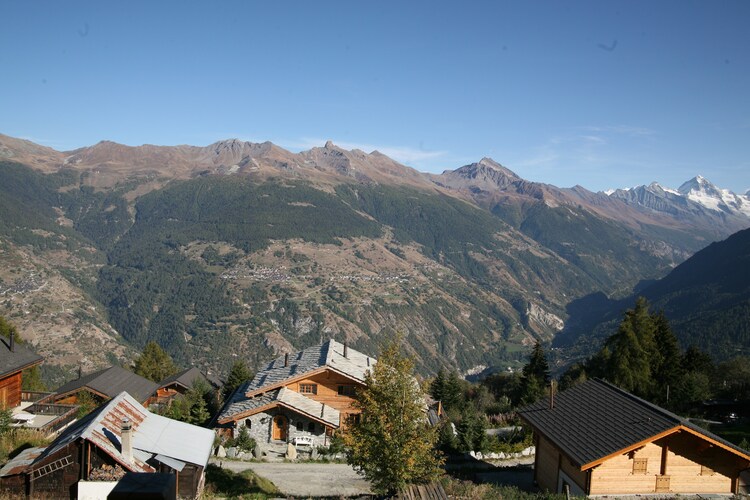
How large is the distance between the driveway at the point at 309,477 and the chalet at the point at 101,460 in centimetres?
515

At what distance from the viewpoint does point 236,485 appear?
2195 cm

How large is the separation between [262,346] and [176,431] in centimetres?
16124

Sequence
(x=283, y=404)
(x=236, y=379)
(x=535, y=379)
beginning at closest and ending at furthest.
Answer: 1. (x=283, y=404)
2. (x=535, y=379)
3. (x=236, y=379)

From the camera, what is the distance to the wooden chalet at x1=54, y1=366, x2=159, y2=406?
3781 centimetres

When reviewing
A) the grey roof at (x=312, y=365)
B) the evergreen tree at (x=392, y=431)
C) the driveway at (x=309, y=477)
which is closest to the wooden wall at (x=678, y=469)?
the evergreen tree at (x=392, y=431)

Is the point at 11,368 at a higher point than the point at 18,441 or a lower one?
higher

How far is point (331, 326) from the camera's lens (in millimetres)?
199375

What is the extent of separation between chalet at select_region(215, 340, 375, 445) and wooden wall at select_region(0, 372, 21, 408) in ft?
36.0

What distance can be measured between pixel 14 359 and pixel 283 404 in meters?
14.6

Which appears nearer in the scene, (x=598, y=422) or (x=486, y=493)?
(x=486, y=493)

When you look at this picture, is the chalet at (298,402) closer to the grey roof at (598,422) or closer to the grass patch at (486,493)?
the grey roof at (598,422)

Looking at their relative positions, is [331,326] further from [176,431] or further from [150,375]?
[176,431]

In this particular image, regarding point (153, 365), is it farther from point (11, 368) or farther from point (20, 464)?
point (20, 464)

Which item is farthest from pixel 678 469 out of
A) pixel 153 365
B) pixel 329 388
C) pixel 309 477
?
pixel 153 365
